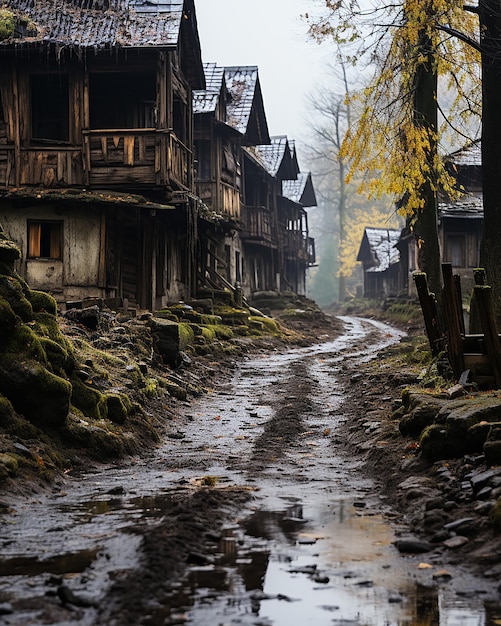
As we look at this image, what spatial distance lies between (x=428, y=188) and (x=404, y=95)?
199cm

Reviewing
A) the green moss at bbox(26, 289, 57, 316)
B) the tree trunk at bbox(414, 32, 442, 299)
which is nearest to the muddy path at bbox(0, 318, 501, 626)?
the green moss at bbox(26, 289, 57, 316)

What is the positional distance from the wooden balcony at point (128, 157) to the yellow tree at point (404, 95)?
6740mm

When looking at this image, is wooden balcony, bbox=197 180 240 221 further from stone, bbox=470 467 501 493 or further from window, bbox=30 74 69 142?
stone, bbox=470 467 501 493

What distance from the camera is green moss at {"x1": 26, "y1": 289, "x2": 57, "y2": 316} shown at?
10.7 m

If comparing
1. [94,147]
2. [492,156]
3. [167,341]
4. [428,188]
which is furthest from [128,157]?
[492,156]

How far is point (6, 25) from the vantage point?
20.2m

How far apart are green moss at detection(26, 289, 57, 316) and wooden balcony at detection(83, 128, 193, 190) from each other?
9743 mm

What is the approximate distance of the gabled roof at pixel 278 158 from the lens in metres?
43.3

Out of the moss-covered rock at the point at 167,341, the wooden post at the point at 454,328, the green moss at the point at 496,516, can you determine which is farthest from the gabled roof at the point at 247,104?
the green moss at the point at 496,516

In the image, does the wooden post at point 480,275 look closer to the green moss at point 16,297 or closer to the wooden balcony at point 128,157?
the green moss at point 16,297

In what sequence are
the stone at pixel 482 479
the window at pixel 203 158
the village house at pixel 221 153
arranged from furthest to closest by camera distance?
the window at pixel 203 158
the village house at pixel 221 153
the stone at pixel 482 479

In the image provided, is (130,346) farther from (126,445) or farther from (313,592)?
(313,592)

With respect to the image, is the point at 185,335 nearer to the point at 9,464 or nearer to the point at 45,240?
the point at 45,240

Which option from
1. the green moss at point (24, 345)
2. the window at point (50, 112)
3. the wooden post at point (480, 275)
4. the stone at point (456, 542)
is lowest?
the stone at point (456, 542)
